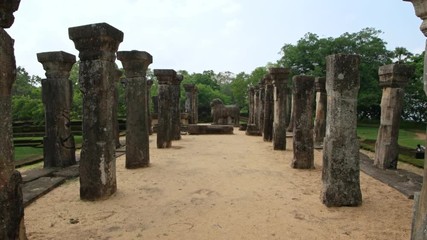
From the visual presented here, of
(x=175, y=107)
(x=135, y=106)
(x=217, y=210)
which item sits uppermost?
(x=175, y=107)

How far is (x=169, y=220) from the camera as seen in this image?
15.5ft

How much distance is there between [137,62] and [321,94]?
314 inches

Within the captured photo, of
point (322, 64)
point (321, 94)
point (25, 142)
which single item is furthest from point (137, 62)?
point (322, 64)

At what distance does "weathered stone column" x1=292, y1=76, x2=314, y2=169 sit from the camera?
28.5 ft

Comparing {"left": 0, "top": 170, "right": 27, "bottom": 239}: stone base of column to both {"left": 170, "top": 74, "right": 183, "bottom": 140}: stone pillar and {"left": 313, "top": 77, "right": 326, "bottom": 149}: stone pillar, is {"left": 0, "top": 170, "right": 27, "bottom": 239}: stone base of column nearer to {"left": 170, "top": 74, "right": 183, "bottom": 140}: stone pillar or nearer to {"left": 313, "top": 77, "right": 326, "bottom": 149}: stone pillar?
{"left": 170, "top": 74, "right": 183, "bottom": 140}: stone pillar

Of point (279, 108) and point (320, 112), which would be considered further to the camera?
point (320, 112)

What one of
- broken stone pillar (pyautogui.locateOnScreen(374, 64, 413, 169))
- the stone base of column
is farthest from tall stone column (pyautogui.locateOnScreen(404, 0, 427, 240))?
broken stone pillar (pyautogui.locateOnScreen(374, 64, 413, 169))

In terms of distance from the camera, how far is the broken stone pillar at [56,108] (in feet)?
27.7

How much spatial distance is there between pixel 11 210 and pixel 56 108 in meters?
5.78

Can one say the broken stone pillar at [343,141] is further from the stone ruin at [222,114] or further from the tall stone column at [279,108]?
the stone ruin at [222,114]

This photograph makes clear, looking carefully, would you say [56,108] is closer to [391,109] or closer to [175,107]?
[175,107]

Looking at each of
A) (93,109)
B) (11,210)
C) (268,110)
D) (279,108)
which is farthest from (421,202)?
(268,110)

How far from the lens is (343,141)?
A: 17.7 feet

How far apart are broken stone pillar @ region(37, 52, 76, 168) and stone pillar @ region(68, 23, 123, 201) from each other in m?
3.09
